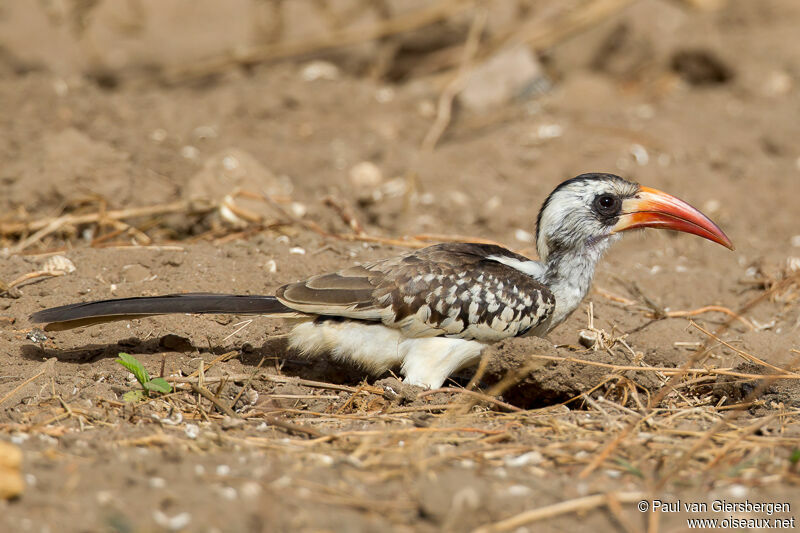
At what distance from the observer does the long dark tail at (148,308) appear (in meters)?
3.78

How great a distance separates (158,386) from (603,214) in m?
2.28

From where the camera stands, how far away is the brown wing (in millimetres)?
3875

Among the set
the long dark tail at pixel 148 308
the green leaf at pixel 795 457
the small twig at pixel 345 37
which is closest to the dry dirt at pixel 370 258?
the green leaf at pixel 795 457

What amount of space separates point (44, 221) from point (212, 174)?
1.13 m

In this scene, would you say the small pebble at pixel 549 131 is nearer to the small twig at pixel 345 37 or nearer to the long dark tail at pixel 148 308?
the small twig at pixel 345 37

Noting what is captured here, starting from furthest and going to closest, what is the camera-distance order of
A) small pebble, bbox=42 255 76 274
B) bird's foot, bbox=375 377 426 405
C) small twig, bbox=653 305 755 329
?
small twig, bbox=653 305 755 329 < small pebble, bbox=42 255 76 274 < bird's foot, bbox=375 377 426 405

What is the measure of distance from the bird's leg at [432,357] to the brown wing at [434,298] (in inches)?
1.7

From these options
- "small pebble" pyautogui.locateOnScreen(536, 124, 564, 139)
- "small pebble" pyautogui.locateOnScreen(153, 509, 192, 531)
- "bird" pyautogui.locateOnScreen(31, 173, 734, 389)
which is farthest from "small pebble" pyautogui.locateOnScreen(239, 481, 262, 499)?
"small pebble" pyautogui.locateOnScreen(536, 124, 564, 139)

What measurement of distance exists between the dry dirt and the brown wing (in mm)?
198

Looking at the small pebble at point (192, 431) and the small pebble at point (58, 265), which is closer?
the small pebble at point (192, 431)

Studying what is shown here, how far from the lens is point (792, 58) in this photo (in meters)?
8.77

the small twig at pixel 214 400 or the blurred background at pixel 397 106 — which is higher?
the blurred background at pixel 397 106

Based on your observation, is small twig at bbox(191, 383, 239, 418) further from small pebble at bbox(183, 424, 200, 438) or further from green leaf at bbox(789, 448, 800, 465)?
green leaf at bbox(789, 448, 800, 465)

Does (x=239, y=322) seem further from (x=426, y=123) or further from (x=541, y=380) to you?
(x=426, y=123)
